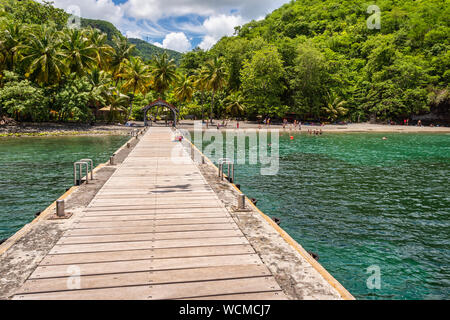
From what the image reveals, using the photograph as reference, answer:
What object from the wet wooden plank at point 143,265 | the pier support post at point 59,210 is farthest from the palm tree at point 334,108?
the wet wooden plank at point 143,265

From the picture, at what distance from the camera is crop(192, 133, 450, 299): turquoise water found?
8023 millimetres

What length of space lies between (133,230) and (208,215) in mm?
2055

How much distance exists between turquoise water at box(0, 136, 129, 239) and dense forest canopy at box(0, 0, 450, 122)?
59.7 feet

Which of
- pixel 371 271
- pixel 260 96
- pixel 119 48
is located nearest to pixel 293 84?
pixel 260 96

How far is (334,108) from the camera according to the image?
73.1 metres

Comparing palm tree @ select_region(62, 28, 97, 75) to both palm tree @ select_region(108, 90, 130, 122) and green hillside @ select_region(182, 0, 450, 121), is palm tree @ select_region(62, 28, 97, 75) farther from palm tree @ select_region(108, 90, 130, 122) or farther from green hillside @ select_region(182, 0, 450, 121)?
green hillside @ select_region(182, 0, 450, 121)

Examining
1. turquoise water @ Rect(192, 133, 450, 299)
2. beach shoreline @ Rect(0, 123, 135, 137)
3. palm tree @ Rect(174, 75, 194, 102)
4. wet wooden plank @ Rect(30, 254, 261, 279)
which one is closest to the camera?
wet wooden plank @ Rect(30, 254, 261, 279)

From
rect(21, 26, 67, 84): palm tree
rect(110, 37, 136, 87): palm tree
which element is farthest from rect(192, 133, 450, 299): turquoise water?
rect(110, 37, 136, 87): palm tree

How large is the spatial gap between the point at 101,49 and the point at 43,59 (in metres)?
14.2

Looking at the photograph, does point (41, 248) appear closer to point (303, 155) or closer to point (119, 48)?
point (303, 155)

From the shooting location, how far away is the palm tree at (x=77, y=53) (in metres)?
48.8

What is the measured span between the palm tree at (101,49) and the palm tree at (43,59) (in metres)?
9.20

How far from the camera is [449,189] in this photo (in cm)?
1736

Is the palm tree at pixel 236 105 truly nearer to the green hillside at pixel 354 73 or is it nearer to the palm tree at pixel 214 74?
the green hillside at pixel 354 73
